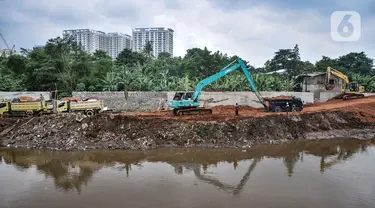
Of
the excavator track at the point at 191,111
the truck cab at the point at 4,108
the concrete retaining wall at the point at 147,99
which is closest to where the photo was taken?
the excavator track at the point at 191,111

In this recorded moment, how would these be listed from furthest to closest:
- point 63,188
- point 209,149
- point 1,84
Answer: point 1,84
point 209,149
point 63,188

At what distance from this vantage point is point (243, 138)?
16094mm

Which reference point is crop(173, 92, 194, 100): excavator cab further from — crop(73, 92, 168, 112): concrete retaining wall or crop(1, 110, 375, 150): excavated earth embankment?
crop(73, 92, 168, 112): concrete retaining wall

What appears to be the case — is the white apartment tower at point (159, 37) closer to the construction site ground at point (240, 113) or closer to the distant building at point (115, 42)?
the distant building at point (115, 42)

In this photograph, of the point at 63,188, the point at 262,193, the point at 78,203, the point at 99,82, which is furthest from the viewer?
the point at 99,82

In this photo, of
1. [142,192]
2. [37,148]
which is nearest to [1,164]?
[37,148]

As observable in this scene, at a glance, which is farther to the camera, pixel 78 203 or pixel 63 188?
pixel 63 188

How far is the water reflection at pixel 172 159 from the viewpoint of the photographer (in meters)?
11.6

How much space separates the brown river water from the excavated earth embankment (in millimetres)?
774

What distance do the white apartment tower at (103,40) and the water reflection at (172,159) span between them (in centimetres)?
6579

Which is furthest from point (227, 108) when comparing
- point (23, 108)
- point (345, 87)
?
point (23, 108)

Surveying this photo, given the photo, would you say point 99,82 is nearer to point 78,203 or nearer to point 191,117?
point 191,117

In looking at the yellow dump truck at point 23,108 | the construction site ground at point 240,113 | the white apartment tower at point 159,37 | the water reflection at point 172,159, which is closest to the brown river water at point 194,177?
the water reflection at point 172,159

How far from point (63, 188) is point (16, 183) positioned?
6.68ft
